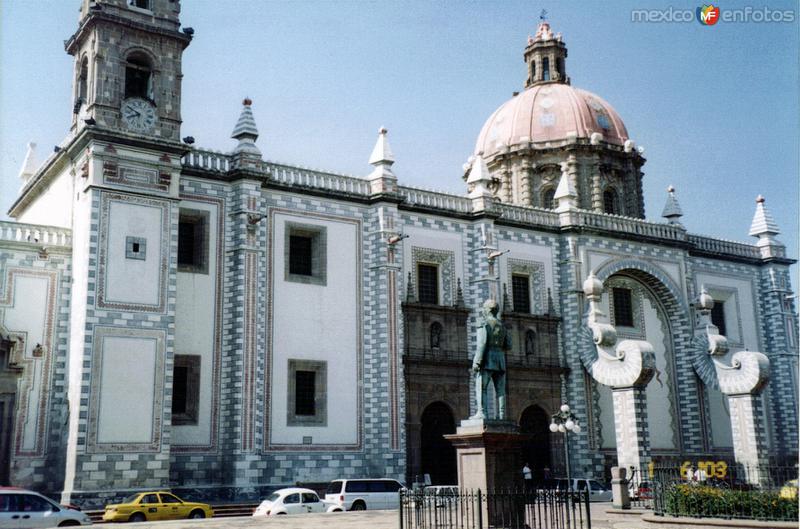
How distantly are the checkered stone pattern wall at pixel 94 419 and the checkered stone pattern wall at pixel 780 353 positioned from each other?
2893cm

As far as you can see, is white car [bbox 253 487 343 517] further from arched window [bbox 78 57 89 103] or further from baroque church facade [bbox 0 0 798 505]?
arched window [bbox 78 57 89 103]

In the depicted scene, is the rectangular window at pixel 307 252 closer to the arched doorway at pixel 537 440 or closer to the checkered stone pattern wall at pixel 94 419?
the checkered stone pattern wall at pixel 94 419

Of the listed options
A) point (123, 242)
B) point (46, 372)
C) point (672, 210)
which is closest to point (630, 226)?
point (672, 210)

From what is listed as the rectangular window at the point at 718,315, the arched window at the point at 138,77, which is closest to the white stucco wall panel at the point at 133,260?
the arched window at the point at 138,77

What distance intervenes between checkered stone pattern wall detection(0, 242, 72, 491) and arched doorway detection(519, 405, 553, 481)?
17209 millimetres

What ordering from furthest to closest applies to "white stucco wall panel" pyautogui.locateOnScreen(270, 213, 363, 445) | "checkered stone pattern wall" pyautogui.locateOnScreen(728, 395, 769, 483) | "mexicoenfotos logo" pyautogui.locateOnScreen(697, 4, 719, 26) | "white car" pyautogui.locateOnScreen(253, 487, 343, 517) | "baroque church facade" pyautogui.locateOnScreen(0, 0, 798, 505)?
"checkered stone pattern wall" pyautogui.locateOnScreen(728, 395, 769, 483) < "white stucco wall panel" pyautogui.locateOnScreen(270, 213, 363, 445) < "baroque church facade" pyautogui.locateOnScreen(0, 0, 798, 505) < "white car" pyautogui.locateOnScreen(253, 487, 343, 517) < "mexicoenfotos logo" pyautogui.locateOnScreen(697, 4, 719, 26)

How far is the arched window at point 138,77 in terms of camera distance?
1136 inches

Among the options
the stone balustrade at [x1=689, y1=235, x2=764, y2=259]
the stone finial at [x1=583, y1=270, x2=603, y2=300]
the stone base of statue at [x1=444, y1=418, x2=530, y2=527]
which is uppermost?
the stone balustrade at [x1=689, y1=235, x2=764, y2=259]

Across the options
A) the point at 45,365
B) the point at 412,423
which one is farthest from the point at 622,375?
the point at 45,365

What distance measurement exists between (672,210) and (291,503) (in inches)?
949

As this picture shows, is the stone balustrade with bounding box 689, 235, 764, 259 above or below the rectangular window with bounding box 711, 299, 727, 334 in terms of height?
above

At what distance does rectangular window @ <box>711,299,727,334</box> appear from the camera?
138 feet

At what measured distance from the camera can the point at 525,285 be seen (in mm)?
37000

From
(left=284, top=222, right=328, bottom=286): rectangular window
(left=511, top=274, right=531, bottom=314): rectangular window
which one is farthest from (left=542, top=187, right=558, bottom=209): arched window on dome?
(left=284, top=222, right=328, bottom=286): rectangular window
